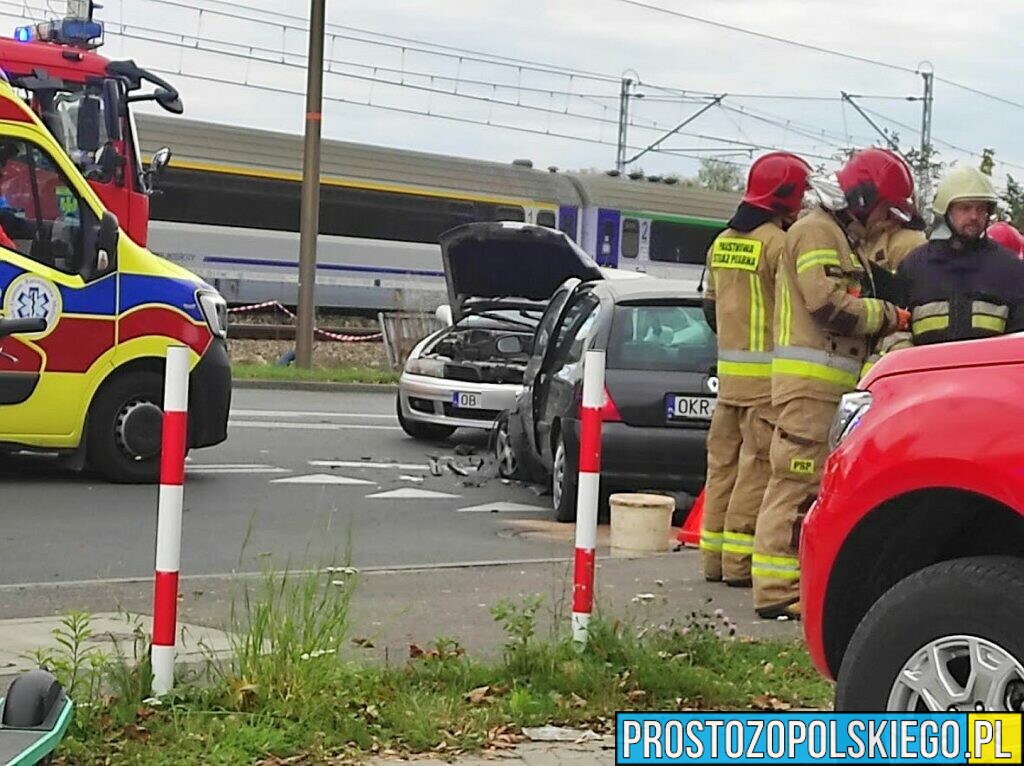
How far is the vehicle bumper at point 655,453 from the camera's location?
10.6m

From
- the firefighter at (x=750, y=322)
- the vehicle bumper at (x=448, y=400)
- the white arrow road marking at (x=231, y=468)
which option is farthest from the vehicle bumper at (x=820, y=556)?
the vehicle bumper at (x=448, y=400)

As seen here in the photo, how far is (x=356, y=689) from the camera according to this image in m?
5.38

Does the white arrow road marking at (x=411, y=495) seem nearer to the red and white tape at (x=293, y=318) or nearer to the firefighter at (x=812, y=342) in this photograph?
the firefighter at (x=812, y=342)

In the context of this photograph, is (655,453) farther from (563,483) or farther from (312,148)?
(312,148)

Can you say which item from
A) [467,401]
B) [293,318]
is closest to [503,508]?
[467,401]

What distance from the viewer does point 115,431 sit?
1195 centimetres

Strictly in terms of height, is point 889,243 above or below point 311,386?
above

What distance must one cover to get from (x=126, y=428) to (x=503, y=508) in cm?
270

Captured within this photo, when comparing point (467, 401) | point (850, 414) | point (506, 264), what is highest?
point (506, 264)

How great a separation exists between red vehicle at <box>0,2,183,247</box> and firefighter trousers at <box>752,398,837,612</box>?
29.0ft

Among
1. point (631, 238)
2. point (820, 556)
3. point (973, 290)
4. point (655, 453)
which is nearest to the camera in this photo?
point (820, 556)

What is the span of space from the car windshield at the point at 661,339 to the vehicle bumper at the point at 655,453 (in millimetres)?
413

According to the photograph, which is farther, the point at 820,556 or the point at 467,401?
the point at 467,401

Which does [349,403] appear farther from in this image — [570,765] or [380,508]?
[570,765]
